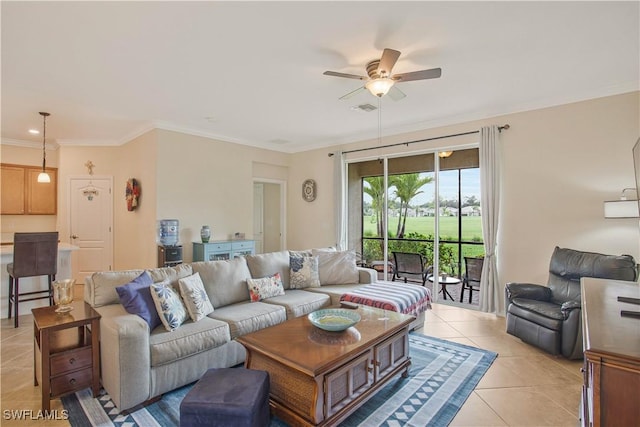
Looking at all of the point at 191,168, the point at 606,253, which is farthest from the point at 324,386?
the point at 191,168

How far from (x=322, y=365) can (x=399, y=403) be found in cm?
88

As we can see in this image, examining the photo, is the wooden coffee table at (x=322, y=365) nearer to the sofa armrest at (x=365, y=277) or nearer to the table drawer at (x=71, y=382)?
the table drawer at (x=71, y=382)

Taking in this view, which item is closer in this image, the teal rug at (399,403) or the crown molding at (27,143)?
the teal rug at (399,403)

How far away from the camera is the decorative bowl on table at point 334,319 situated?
7.52 ft

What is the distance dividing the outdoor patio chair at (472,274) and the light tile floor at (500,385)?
39.4 inches

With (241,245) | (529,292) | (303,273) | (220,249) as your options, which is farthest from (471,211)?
(220,249)

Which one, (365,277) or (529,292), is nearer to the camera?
(529,292)

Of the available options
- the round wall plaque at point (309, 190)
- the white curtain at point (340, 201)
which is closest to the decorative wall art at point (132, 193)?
the round wall plaque at point (309, 190)

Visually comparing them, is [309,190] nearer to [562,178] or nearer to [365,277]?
[365,277]

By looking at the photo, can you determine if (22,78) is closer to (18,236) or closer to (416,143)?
(18,236)

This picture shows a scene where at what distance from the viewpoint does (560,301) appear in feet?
11.4

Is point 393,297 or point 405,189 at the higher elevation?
point 405,189

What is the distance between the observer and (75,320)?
2.24 meters

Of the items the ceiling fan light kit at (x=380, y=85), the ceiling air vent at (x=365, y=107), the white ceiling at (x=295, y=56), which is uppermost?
the ceiling air vent at (x=365, y=107)
